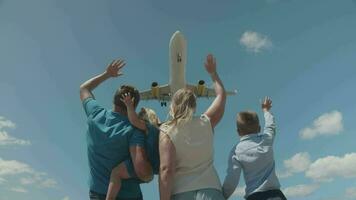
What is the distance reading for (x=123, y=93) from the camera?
6988 mm

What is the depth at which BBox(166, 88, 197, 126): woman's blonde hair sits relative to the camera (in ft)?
21.0

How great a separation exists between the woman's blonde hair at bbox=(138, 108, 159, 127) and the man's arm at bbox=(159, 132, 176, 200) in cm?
93

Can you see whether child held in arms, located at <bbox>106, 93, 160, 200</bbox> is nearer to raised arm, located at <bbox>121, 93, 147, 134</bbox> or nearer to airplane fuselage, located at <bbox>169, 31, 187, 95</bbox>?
raised arm, located at <bbox>121, 93, 147, 134</bbox>

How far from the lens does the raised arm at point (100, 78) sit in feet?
25.6

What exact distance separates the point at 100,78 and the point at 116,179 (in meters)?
2.18

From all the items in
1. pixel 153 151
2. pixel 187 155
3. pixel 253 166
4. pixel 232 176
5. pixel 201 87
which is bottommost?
pixel 232 176

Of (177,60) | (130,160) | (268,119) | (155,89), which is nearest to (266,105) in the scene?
(268,119)

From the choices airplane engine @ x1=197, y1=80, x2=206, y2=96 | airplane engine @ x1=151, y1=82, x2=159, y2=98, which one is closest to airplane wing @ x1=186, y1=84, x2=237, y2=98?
airplane engine @ x1=197, y1=80, x2=206, y2=96

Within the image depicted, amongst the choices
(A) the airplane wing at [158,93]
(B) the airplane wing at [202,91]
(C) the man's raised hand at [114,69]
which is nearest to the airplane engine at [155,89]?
(A) the airplane wing at [158,93]

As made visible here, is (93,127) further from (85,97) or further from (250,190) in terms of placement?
(250,190)

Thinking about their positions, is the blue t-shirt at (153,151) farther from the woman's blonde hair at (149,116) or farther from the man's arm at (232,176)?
the man's arm at (232,176)

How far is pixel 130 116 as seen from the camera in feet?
21.6

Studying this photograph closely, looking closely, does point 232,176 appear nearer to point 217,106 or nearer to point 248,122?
point 248,122

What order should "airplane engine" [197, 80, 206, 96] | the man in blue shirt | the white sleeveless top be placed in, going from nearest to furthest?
the white sleeveless top < the man in blue shirt < "airplane engine" [197, 80, 206, 96]
